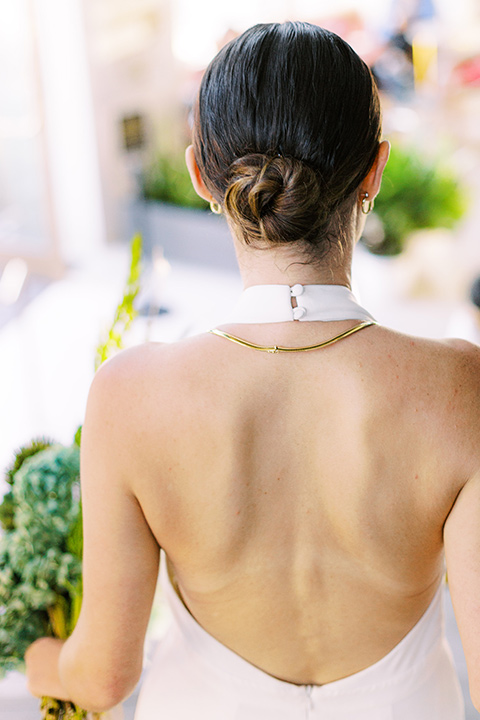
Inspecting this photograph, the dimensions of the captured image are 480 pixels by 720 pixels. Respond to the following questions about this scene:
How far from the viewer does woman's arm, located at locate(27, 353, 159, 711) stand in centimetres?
77

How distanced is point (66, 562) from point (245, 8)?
185 inches

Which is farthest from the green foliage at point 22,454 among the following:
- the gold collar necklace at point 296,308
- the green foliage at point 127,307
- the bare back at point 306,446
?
the gold collar necklace at point 296,308

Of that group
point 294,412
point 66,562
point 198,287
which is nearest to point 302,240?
point 294,412

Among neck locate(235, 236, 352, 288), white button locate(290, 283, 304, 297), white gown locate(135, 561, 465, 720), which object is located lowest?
white gown locate(135, 561, 465, 720)

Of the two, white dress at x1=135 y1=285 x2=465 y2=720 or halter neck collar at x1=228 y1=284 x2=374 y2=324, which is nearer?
halter neck collar at x1=228 y1=284 x2=374 y2=324

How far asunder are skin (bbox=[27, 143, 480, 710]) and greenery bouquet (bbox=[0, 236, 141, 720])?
0.70 ft


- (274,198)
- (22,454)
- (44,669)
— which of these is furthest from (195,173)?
(44,669)

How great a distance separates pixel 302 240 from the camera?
30.1 inches

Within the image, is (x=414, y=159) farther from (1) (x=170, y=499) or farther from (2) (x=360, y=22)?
(1) (x=170, y=499)

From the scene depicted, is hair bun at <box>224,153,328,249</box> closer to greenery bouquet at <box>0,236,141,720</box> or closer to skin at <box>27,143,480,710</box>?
skin at <box>27,143,480,710</box>

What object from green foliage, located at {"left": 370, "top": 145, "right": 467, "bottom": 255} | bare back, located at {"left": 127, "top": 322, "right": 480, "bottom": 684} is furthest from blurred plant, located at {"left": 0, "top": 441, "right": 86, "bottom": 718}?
green foliage, located at {"left": 370, "top": 145, "right": 467, "bottom": 255}

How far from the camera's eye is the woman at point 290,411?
719mm

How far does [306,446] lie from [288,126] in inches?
12.0

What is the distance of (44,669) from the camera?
1.04 m
